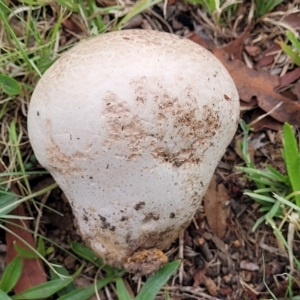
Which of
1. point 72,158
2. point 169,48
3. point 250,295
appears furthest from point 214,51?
point 250,295

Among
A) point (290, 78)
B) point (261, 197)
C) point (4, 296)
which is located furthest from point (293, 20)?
point (4, 296)

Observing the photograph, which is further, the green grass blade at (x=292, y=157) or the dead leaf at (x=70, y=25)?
the dead leaf at (x=70, y=25)

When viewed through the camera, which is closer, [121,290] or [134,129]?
[134,129]

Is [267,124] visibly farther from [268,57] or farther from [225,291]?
[225,291]

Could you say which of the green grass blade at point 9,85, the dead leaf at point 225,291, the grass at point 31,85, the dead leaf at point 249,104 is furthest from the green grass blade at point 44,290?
the dead leaf at point 249,104

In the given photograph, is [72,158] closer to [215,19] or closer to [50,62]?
[50,62]

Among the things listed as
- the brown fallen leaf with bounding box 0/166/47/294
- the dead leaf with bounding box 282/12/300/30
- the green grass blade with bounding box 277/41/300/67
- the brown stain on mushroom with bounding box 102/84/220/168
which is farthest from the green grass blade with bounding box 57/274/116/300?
the dead leaf with bounding box 282/12/300/30

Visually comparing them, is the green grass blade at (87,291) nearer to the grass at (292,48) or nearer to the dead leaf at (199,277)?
the dead leaf at (199,277)
